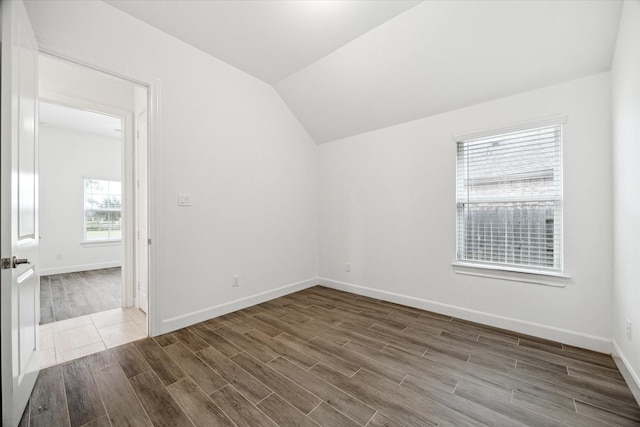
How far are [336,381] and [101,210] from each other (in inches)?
271

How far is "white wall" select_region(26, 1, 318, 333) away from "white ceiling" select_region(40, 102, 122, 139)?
2731mm

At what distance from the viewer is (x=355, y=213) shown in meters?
3.96

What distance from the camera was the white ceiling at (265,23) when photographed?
2.33m

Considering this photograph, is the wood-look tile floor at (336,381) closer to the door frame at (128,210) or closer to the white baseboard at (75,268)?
the door frame at (128,210)

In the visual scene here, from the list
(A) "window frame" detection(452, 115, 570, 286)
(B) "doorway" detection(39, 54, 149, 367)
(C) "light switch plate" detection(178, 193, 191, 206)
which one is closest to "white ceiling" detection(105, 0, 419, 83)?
(B) "doorway" detection(39, 54, 149, 367)

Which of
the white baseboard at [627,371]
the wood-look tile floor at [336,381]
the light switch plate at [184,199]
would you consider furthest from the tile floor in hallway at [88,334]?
the white baseboard at [627,371]

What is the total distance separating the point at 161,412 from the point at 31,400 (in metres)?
0.89

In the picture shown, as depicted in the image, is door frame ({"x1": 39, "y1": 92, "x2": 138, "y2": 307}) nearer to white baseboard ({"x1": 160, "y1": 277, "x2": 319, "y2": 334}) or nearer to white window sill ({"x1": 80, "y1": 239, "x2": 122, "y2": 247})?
white baseboard ({"x1": 160, "y1": 277, "x2": 319, "y2": 334})

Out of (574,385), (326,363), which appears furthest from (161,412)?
(574,385)

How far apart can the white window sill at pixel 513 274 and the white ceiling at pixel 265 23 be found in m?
2.61

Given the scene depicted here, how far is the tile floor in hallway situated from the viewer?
7.47ft

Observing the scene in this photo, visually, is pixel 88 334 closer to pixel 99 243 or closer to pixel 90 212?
pixel 99 243

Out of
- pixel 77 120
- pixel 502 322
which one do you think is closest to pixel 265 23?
pixel 502 322

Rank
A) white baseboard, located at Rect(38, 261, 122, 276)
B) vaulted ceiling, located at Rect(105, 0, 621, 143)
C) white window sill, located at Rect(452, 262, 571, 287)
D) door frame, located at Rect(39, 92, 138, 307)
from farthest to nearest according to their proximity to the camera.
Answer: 1. white baseboard, located at Rect(38, 261, 122, 276)
2. door frame, located at Rect(39, 92, 138, 307)
3. white window sill, located at Rect(452, 262, 571, 287)
4. vaulted ceiling, located at Rect(105, 0, 621, 143)
